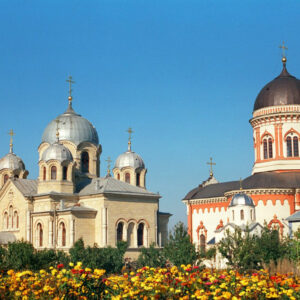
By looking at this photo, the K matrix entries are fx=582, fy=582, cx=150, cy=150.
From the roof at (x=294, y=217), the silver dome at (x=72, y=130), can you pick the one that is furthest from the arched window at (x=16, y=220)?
the roof at (x=294, y=217)

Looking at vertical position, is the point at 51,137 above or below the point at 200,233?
above

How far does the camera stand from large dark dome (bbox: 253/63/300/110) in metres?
43.9

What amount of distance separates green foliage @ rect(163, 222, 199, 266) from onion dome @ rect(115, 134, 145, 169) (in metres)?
23.8

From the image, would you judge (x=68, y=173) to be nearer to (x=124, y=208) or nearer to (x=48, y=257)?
(x=124, y=208)

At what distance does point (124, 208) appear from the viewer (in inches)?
1612

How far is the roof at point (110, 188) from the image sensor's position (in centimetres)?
4069

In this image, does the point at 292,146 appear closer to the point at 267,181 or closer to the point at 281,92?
the point at 267,181

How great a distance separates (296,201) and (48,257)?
21821mm

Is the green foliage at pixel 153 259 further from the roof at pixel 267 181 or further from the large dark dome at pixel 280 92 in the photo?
the large dark dome at pixel 280 92

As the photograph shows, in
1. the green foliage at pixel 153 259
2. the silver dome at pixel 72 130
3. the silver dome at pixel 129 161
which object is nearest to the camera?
the green foliage at pixel 153 259

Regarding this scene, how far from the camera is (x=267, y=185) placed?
Answer: 133 ft

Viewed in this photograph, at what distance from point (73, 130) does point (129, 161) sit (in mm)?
6276

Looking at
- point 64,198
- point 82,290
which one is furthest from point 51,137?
point 82,290

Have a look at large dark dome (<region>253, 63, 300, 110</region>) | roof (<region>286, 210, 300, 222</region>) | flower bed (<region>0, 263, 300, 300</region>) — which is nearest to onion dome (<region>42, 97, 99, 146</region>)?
large dark dome (<region>253, 63, 300, 110</region>)
